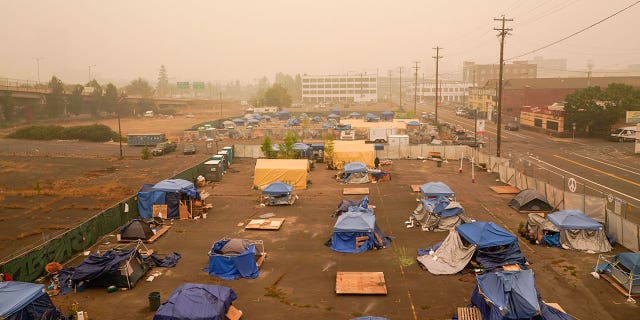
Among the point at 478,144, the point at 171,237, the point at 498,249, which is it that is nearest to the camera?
the point at 498,249

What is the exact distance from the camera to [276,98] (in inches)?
5709

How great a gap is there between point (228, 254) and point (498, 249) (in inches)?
465

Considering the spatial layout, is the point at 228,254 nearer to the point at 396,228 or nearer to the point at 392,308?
the point at 392,308

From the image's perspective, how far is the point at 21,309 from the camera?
50.4 feet

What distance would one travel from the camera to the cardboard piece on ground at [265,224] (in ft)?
89.7

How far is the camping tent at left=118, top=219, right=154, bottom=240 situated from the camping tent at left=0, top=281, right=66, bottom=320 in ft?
28.8

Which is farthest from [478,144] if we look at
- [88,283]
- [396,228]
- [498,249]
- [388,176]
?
[88,283]

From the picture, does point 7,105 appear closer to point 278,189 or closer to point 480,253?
point 278,189

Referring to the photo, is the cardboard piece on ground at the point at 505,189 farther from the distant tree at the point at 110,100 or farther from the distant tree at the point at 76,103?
the distant tree at the point at 110,100

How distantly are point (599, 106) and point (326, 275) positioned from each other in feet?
181

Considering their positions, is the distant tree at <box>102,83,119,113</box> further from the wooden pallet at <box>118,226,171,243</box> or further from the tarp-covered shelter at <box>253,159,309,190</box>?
the wooden pallet at <box>118,226,171,243</box>

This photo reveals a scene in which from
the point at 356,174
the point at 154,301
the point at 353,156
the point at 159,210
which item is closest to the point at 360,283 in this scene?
the point at 154,301

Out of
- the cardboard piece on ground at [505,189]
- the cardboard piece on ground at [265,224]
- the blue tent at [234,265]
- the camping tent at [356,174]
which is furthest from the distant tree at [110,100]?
the blue tent at [234,265]

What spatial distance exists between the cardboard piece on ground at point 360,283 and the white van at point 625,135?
2016 inches
